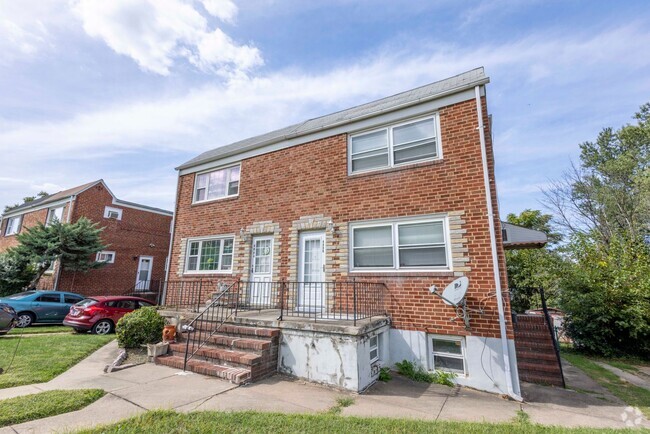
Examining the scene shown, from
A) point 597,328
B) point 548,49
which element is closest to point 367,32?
point 548,49

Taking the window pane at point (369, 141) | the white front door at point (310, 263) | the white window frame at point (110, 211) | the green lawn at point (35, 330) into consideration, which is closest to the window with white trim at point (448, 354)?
the white front door at point (310, 263)

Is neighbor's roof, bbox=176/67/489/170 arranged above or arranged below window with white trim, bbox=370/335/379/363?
above

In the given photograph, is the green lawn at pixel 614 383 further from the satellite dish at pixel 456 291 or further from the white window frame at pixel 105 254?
the white window frame at pixel 105 254

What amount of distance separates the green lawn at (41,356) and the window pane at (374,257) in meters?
6.65

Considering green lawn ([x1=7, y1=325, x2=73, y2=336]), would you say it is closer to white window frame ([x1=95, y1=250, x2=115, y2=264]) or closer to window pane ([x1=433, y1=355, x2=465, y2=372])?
white window frame ([x1=95, y1=250, x2=115, y2=264])

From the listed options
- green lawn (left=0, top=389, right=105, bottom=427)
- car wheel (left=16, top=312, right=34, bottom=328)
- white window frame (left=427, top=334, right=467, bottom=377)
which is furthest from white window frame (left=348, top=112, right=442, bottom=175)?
car wheel (left=16, top=312, right=34, bottom=328)

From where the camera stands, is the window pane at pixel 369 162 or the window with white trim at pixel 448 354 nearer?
the window with white trim at pixel 448 354

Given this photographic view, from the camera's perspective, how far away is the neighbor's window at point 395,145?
750cm

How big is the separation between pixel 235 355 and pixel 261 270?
389cm

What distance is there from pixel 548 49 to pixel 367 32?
196 inches

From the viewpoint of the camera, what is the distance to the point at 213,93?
30.5ft

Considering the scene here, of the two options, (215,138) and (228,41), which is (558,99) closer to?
(228,41)

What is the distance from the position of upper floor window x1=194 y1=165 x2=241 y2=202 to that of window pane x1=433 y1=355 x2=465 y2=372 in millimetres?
8113

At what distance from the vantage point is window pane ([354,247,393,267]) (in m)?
7.39
